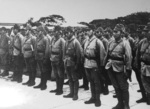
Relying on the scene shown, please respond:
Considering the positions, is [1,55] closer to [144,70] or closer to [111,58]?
[111,58]

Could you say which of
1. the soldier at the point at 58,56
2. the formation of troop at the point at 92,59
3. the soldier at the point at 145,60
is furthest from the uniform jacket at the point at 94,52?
the soldier at the point at 58,56

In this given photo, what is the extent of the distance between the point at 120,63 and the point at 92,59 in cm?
94

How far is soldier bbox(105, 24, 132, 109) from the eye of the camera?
582cm

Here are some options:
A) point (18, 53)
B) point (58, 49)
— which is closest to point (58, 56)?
point (58, 49)

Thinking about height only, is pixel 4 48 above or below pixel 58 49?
below

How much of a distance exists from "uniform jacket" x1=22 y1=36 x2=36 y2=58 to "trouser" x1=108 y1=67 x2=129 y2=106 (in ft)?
12.8

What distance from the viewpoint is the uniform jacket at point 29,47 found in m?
9.12

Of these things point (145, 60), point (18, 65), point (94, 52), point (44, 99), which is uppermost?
point (94, 52)

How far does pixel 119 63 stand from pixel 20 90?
13.2ft

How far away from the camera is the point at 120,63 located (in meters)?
5.90

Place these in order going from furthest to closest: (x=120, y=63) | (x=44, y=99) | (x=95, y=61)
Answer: (x=44, y=99) < (x=95, y=61) < (x=120, y=63)

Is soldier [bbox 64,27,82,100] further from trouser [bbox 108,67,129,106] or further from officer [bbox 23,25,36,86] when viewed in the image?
officer [bbox 23,25,36,86]

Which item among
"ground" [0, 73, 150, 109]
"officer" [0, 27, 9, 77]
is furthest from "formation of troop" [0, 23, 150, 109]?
"officer" [0, 27, 9, 77]

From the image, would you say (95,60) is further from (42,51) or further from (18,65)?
(18,65)
